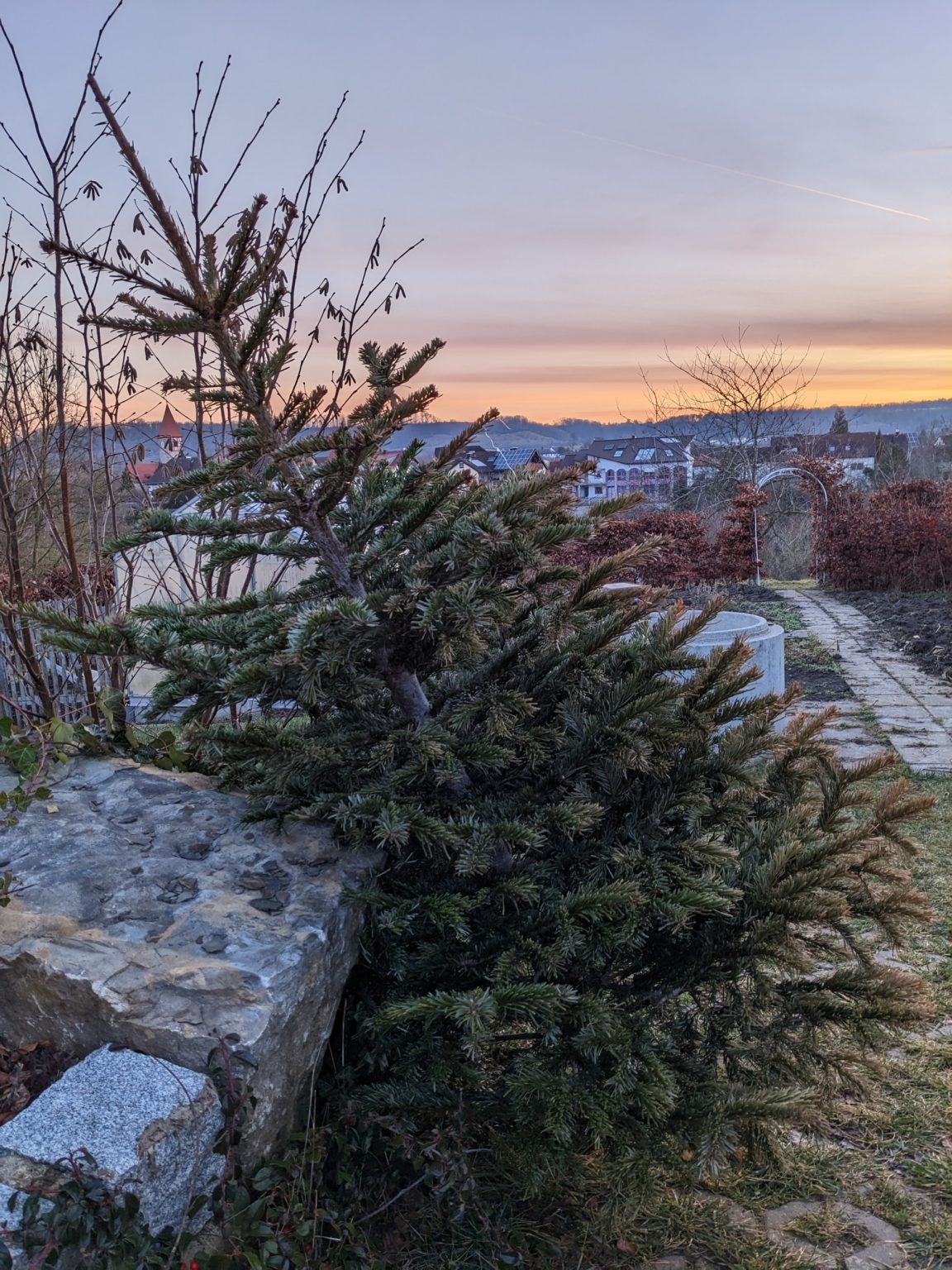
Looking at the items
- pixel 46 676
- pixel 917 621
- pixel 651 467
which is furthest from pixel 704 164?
pixel 651 467

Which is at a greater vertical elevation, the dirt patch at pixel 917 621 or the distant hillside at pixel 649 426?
the distant hillside at pixel 649 426

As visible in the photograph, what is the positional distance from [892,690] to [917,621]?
395 cm

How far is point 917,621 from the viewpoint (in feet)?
37.5

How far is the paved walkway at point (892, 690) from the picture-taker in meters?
6.30

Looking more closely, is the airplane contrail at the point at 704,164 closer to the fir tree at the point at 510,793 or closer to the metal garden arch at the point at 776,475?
the fir tree at the point at 510,793

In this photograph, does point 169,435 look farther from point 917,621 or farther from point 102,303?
point 917,621

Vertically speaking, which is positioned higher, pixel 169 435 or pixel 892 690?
pixel 169 435

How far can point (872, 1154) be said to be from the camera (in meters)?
2.38

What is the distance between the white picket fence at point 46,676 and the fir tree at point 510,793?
0.59m

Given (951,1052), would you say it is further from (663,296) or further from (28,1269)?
(663,296)

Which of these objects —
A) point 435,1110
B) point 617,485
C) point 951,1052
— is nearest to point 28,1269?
point 435,1110

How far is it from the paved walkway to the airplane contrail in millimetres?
4319

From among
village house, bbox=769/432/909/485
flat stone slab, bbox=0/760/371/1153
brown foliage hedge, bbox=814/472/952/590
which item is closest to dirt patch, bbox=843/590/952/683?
brown foliage hedge, bbox=814/472/952/590

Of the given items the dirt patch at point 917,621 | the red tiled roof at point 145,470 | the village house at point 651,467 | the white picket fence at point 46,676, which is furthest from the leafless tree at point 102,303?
the village house at point 651,467
